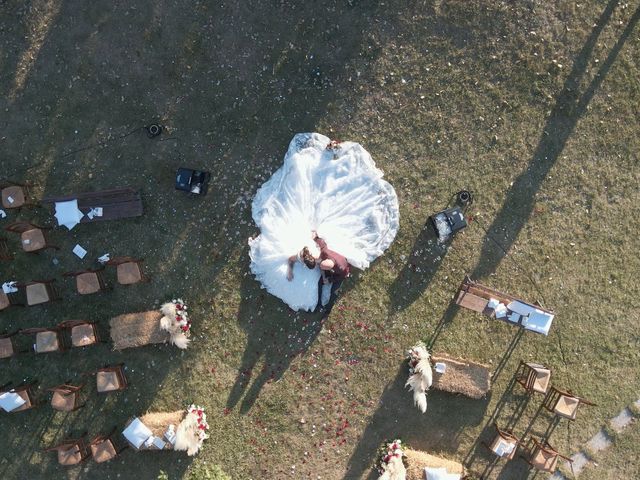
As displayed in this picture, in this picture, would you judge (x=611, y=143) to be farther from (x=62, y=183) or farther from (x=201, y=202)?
(x=62, y=183)

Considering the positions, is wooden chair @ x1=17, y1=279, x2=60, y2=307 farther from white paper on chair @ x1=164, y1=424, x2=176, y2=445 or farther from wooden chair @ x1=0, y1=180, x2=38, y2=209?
white paper on chair @ x1=164, y1=424, x2=176, y2=445

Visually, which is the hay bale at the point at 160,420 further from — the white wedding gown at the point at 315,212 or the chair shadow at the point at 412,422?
the chair shadow at the point at 412,422

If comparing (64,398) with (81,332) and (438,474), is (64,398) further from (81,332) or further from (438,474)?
(438,474)

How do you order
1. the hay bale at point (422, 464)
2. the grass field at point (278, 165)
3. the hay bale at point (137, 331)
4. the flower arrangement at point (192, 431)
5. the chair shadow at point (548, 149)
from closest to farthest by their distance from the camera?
1. the flower arrangement at point (192, 431)
2. the hay bale at point (137, 331)
3. the hay bale at point (422, 464)
4. the grass field at point (278, 165)
5. the chair shadow at point (548, 149)

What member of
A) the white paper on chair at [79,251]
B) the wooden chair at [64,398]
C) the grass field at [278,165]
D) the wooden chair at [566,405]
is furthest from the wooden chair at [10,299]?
the wooden chair at [566,405]

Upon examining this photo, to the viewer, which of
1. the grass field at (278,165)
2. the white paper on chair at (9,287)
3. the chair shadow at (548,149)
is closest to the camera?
the white paper on chair at (9,287)

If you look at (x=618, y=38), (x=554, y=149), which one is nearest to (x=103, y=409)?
(x=554, y=149)

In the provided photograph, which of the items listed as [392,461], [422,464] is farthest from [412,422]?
[392,461]
